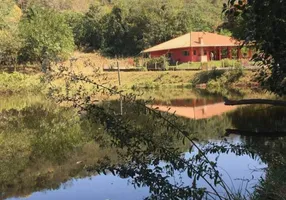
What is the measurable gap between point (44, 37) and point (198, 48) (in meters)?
15.3

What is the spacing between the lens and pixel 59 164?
11.4 metres

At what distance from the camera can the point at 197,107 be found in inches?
887

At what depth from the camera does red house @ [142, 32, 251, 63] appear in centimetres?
4091

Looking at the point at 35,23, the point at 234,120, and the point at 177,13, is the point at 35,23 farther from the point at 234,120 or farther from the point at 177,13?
the point at 234,120

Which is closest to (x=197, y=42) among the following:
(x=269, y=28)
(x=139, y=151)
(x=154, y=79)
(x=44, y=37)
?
(x=154, y=79)

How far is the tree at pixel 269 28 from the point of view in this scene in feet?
10.6

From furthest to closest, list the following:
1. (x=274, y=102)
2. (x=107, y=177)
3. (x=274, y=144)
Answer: (x=107, y=177)
(x=274, y=144)
(x=274, y=102)

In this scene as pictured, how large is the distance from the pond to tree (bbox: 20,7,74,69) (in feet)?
52.3

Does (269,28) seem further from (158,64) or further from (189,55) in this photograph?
(189,55)

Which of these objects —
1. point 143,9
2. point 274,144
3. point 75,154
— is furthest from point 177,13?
point 274,144

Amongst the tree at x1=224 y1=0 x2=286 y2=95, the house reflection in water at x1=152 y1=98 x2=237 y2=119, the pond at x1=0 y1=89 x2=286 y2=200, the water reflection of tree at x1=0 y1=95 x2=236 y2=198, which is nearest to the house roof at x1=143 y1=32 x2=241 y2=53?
the pond at x1=0 y1=89 x2=286 y2=200

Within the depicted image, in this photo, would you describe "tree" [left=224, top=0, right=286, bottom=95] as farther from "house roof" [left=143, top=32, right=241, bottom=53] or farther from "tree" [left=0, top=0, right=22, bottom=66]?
"tree" [left=0, top=0, right=22, bottom=66]

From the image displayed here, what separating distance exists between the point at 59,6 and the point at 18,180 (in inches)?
3041

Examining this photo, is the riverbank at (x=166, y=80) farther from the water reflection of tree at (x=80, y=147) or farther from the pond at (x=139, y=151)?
the water reflection of tree at (x=80, y=147)
